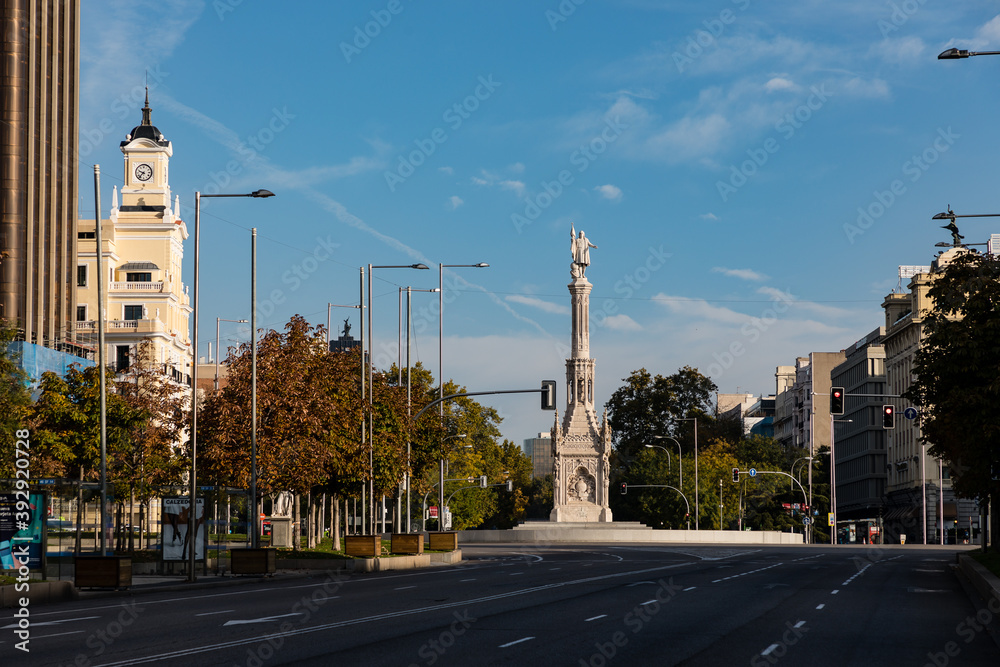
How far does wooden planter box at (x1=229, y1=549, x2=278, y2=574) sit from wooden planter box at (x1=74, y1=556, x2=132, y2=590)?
284 inches

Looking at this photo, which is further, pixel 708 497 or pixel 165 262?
pixel 708 497

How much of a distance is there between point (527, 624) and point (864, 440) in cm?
11434

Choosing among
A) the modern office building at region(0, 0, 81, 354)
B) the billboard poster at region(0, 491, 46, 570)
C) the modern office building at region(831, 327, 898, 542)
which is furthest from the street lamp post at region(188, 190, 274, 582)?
the modern office building at region(831, 327, 898, 542)

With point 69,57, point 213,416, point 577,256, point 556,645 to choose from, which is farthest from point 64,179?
point 556,645

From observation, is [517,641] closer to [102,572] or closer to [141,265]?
[102,572]

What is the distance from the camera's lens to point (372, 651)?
16.1 meters

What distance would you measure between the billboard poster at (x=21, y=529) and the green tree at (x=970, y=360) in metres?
20.5

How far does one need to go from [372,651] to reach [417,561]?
3171cm

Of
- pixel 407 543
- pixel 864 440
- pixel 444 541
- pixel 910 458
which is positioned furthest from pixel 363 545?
pixel 864 440

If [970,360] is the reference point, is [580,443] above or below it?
below

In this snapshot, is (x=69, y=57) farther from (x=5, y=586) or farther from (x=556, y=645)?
(x=556, y=645)

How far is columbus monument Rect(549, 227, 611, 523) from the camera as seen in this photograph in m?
80.5

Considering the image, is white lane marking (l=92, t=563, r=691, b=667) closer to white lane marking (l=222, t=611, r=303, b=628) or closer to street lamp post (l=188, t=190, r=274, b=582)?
white lane marking (l=222, t=611, r=303, b=628)

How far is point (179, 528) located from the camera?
35.2 metres
